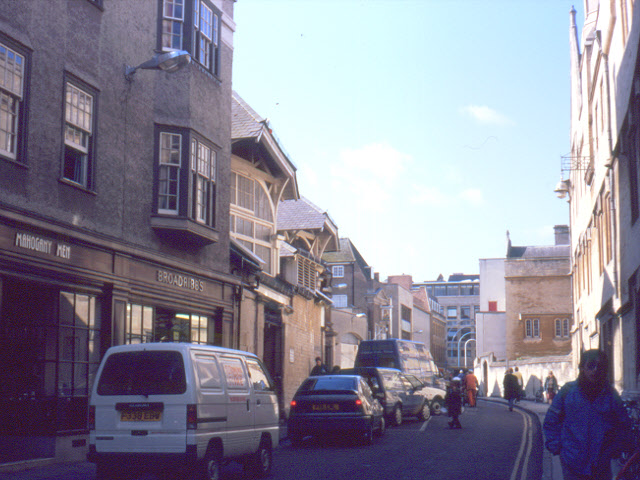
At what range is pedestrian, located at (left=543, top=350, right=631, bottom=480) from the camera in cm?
625

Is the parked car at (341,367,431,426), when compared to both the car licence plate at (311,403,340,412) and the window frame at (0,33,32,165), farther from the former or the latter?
the window frame at (0,33,32,165)

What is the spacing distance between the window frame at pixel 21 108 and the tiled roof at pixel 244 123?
10721mm

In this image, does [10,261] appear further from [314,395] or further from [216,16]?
[216,16]

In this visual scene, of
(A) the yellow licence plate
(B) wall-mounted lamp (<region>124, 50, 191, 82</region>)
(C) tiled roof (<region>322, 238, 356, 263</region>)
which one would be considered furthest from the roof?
(A) the yellow licence plate

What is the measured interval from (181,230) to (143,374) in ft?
25.3

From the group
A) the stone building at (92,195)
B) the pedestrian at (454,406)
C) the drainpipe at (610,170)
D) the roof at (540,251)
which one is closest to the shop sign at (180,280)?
the stone building at (92,195)

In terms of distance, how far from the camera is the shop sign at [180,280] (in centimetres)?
1820

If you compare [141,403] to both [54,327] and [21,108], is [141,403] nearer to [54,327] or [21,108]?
[54,327]

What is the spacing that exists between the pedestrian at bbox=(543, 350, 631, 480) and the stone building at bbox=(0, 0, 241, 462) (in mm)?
9326

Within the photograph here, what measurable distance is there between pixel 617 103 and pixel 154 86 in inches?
446

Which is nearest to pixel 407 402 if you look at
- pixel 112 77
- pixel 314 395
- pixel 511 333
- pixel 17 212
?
pixel 314 395

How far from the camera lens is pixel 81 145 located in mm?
15508

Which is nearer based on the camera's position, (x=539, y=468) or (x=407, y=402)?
(x=539, y=468)

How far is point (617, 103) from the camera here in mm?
20891
